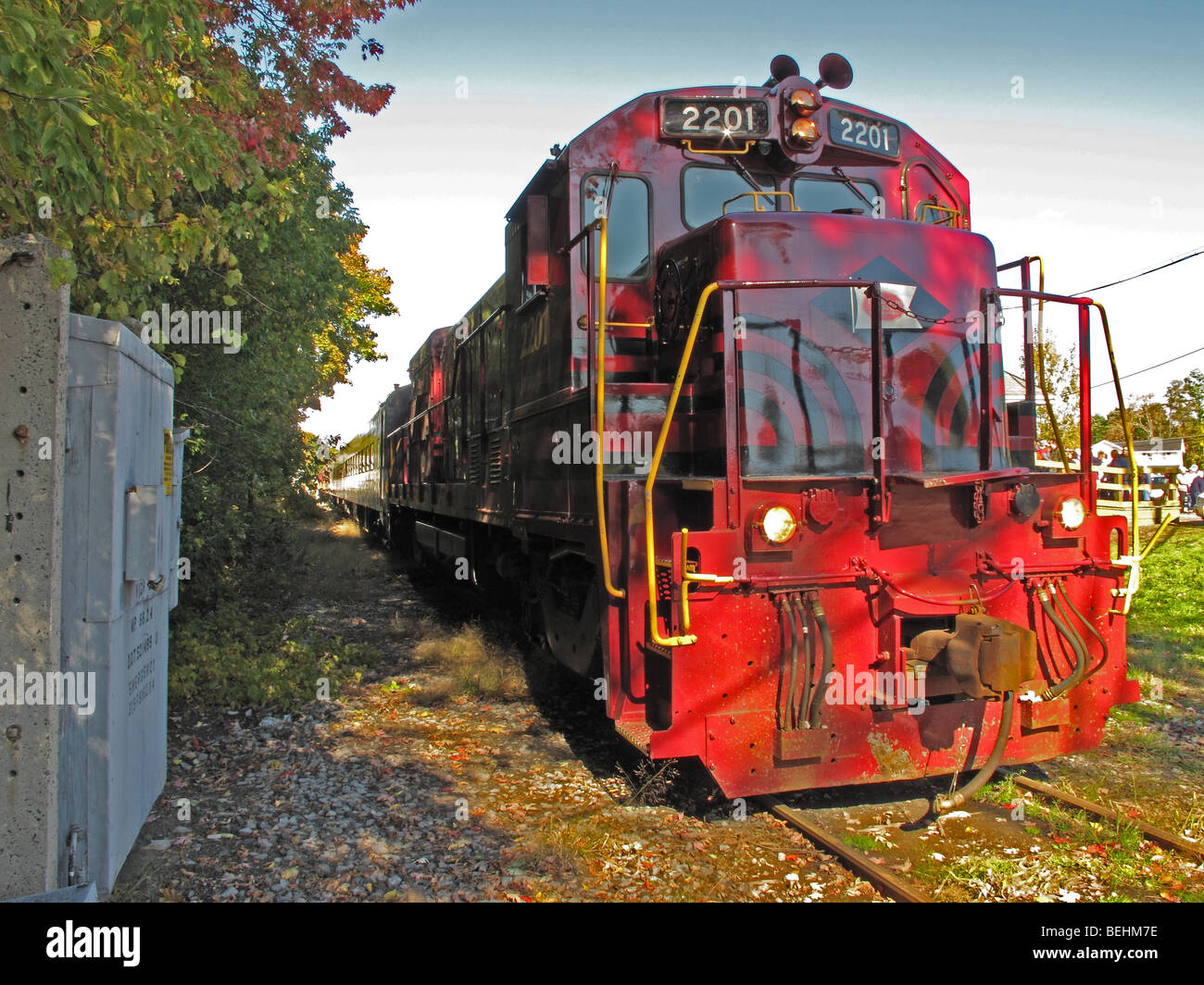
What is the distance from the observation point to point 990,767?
4.06m

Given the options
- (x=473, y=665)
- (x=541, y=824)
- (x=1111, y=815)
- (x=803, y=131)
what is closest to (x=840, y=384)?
(x=803, y=131)

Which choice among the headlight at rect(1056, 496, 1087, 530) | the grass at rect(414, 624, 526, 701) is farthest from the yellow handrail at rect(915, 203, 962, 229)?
the grass at rect(414, 624, 526, 701)

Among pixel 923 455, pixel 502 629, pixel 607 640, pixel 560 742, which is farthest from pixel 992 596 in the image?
pixel 502 629

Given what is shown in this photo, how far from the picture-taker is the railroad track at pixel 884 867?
3.56 m

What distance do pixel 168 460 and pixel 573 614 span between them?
258cm

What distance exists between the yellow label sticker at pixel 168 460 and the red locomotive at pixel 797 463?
2.12m

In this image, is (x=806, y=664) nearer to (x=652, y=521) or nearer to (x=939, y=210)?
(x=652, y=521)

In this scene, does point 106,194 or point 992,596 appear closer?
point 106,194

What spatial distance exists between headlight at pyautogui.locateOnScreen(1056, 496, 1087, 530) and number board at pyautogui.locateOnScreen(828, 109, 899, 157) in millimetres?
2491

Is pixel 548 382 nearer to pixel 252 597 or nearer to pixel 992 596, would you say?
pixel 992 596

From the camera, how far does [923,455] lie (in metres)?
4.78

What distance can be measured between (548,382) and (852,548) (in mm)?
2251

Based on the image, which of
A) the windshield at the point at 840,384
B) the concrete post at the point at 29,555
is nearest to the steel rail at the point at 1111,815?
the windshield at the point at 840,384

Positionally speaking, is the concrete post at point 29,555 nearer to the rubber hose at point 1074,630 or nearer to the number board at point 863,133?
the number board at point 863,133
